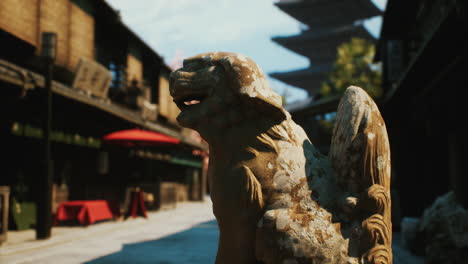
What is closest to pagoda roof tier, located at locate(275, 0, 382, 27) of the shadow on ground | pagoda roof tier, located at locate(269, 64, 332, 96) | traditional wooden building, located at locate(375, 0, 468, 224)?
pagoda roof tier, located at locate(269, 64, 332, 96)

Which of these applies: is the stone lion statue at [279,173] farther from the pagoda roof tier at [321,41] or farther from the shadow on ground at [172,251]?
the pagoda roof tier at [321,41]

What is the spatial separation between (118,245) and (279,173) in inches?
236

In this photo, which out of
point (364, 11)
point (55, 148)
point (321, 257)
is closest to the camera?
point (321, 257)

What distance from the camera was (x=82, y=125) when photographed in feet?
38.5

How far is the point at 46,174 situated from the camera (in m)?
7.86

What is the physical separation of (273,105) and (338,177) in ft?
1.63

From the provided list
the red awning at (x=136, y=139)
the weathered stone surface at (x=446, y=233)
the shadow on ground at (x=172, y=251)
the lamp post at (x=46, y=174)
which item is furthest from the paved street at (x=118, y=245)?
the weathered stone surface at (x=446, y=233)

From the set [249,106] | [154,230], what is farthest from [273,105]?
[154,230]

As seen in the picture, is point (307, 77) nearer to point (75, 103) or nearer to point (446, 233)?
point (75, 103)

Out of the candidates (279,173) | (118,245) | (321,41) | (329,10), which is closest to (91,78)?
(118,245)

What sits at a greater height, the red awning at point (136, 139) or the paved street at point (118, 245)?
the red awning at point (136, 139)

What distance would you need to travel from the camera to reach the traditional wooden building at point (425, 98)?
4.69 metres

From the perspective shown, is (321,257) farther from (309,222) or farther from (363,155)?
(363,155)

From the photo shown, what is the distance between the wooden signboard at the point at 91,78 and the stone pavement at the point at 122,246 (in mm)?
4070
